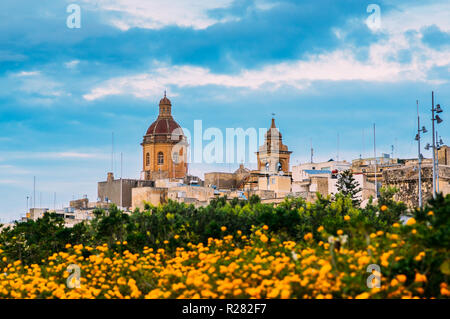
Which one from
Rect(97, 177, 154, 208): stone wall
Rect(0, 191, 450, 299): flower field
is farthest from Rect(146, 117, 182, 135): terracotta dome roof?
Rect(0, 191, 450, 299): flower field

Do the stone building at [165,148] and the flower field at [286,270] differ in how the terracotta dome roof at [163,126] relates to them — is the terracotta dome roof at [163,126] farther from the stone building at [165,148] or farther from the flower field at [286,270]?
the flower field at [286,270]

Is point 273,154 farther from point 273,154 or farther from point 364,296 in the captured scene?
point 364,296

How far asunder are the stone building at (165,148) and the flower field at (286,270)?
241 ft

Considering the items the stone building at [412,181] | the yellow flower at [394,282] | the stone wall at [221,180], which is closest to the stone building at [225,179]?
the stone wall at [221,180]

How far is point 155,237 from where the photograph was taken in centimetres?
1838

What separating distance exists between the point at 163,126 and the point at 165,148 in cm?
319

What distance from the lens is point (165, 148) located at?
90.8 meters

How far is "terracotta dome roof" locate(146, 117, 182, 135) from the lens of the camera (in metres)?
91.9

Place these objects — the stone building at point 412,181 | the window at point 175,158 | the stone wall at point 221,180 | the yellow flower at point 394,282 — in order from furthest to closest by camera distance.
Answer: the window at point 175,158
the stone wall at point 221,180
the stone building at point 412,181
the yellow flower at point 394,282

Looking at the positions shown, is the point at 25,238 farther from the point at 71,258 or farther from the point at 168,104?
the point at 168,104

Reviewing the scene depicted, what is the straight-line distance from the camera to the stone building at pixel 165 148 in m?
90.7
